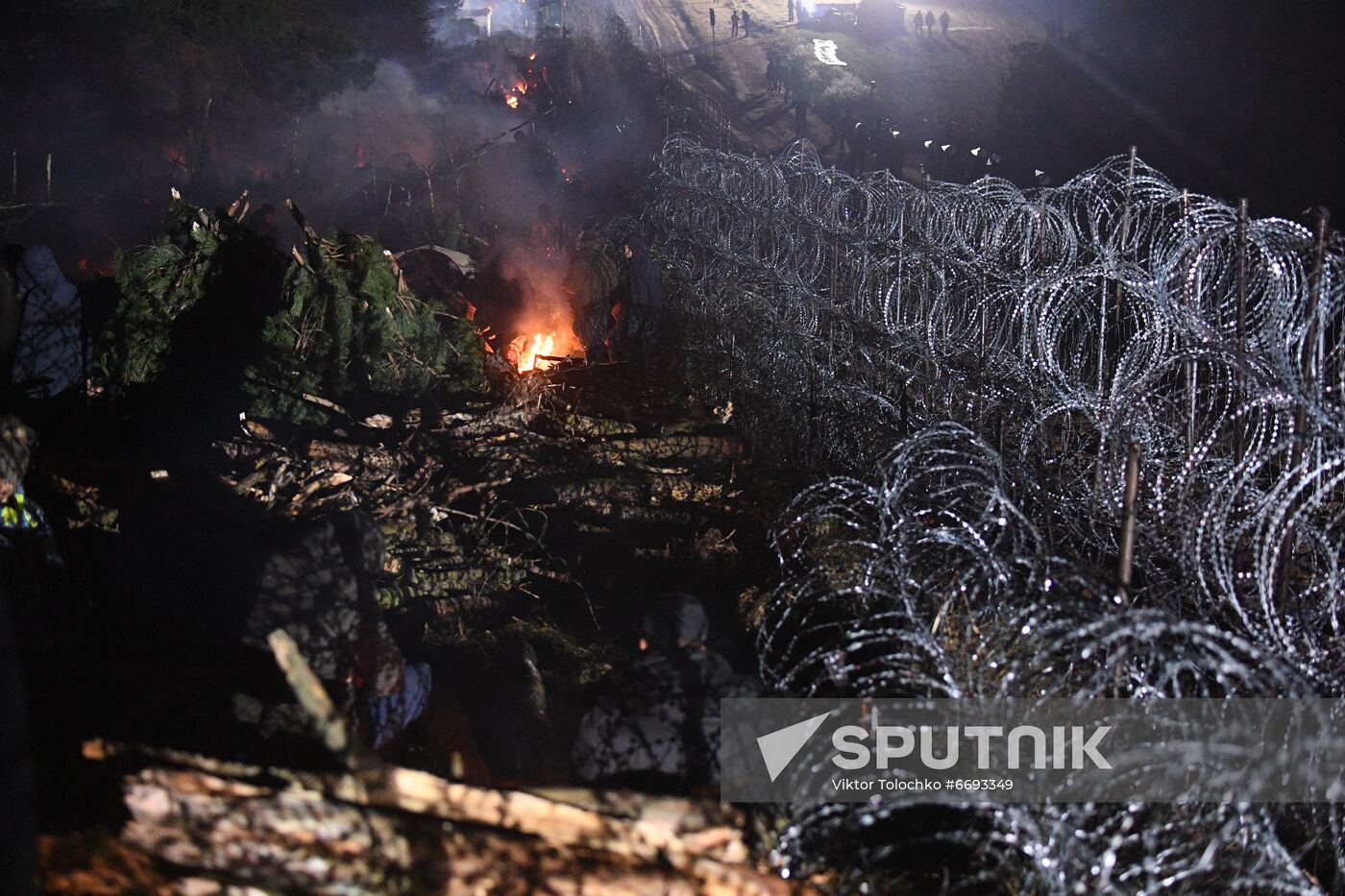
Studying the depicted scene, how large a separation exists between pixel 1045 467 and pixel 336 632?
4.20m

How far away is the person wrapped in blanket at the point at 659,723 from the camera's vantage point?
4070 millimetres

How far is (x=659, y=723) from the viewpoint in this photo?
410cm

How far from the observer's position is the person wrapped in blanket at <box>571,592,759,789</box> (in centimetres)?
407

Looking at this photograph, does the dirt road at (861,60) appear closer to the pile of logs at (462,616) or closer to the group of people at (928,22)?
the group of people at (928,22)

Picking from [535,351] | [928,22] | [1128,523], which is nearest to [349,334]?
[535,351]

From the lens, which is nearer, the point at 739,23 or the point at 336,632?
the point at 336,632

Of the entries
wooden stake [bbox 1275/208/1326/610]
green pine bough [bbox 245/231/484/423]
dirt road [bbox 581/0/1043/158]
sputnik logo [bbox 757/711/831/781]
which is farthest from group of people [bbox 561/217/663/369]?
dirt road [bbox 581/0/1043/158]

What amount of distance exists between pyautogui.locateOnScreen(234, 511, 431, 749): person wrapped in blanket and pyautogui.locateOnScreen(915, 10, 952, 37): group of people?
3498cm

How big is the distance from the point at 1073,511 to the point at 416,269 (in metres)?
8.03

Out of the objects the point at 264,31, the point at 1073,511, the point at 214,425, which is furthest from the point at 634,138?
the point at 1073,511

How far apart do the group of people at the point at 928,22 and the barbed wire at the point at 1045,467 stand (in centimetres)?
2716

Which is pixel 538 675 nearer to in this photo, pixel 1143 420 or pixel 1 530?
pixel 1 530

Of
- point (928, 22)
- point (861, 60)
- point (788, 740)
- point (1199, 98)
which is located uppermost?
point (928, 22)

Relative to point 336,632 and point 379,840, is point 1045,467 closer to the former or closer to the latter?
point 336,632
